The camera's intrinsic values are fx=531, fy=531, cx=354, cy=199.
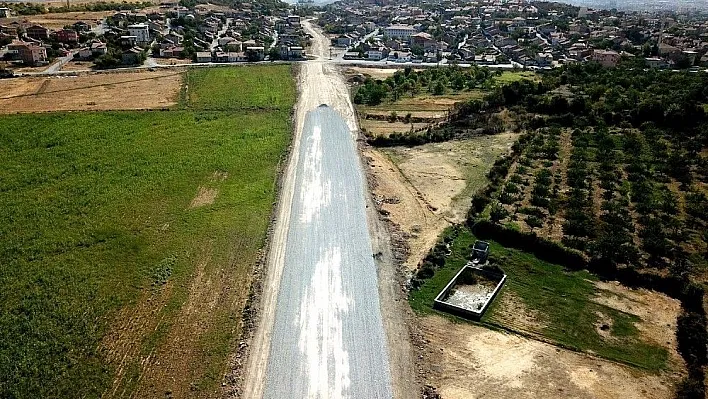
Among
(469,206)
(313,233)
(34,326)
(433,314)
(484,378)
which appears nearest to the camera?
(484,378)

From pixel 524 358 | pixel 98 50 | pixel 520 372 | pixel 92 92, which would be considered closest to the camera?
pixel 520 372

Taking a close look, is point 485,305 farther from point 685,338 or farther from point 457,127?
point 457,127

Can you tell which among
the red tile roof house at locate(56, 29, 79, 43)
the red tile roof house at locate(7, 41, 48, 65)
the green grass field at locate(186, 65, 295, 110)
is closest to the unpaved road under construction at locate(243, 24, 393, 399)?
the green grass field at locate(186, 65, 295, 110)

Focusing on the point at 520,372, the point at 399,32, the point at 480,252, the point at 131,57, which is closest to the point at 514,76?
the point at 399,32

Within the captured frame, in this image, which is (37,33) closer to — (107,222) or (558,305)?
(107,222)

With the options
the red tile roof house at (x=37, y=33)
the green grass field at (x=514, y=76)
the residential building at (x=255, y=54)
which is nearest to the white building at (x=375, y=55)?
the residential building at (x=255, y=54)

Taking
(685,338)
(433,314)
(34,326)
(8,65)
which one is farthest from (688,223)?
(8,65)

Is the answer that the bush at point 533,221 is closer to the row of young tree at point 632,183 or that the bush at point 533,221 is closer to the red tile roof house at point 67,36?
the row of young tree at point 632,183
